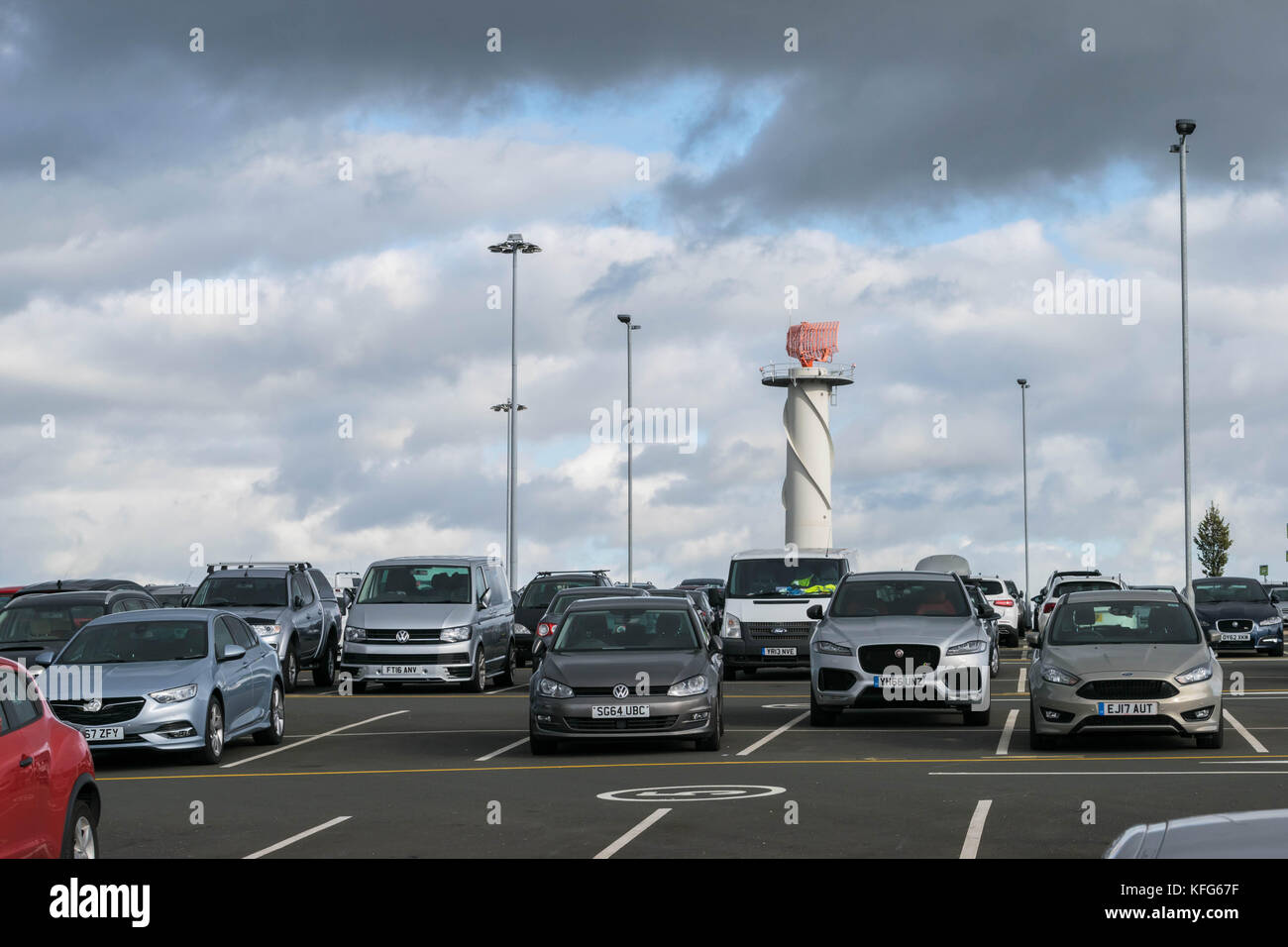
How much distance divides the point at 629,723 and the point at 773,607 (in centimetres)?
1285

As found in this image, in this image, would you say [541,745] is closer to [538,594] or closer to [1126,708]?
[1126,708]

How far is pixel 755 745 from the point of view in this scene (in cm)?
1798

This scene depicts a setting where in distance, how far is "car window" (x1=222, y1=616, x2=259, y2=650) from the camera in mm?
18547

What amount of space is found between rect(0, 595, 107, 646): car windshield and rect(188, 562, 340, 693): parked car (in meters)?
4.06

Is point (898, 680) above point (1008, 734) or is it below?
above

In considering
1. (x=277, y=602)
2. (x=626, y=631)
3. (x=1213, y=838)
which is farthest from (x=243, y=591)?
(x=1213, y=838)

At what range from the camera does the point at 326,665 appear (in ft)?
97.1

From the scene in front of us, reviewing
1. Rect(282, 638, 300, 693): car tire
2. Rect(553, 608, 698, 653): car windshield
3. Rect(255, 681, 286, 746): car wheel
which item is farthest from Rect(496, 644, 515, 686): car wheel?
Rect(553, 608, 698, 653): car windshield

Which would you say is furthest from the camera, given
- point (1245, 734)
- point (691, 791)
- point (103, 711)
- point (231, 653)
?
point (1245, 734)

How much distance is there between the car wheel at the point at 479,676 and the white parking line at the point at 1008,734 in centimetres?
867
